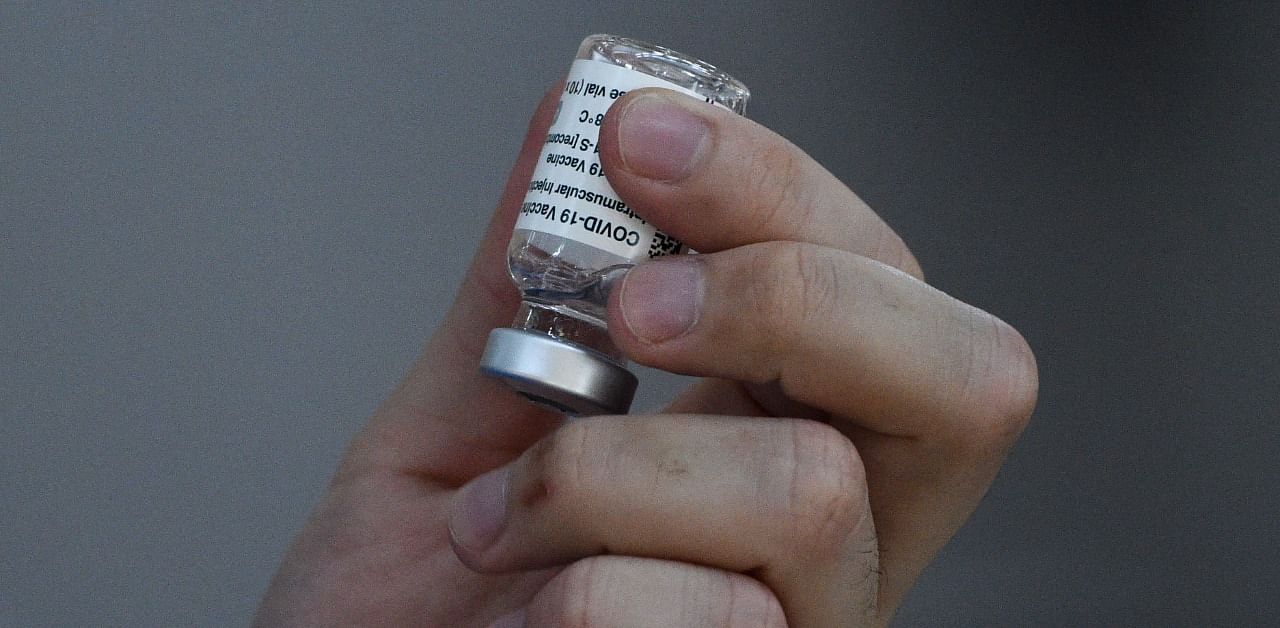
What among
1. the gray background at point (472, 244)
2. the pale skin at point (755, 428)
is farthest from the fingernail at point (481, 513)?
the gray background at point (472, 244)

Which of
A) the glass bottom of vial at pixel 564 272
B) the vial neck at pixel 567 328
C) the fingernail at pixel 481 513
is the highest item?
the glass bottom of vial at pixel 564 272

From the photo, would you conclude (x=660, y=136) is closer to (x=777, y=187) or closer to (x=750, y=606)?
(x=777, y=187)

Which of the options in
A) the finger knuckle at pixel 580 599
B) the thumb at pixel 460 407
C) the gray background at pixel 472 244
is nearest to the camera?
the finger knuckle at pixel 580 599

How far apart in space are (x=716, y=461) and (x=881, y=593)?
241 millimetres

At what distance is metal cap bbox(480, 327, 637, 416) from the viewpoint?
72 cm

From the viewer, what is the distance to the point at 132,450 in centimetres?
164

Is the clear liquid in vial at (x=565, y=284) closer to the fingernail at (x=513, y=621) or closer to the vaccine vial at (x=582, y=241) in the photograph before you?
the vaccine vial at (x=582, y=241)

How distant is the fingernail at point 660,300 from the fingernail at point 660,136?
0.06m

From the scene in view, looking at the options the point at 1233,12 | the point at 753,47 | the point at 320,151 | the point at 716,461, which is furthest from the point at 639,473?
the point at 1233,12

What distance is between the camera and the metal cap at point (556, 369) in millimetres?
716

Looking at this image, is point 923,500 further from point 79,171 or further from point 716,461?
point 79,171

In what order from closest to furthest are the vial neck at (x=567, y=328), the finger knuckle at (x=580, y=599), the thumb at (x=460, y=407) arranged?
the finger knuckle at (x=580, y=599)
the vial neck at (x=567, y=328)
the thumb at (x=460, y=407)

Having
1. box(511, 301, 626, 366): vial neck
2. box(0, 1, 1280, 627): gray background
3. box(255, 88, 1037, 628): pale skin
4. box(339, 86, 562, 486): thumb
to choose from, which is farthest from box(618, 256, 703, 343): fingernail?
box(0, 1, 1280, 627): gray background

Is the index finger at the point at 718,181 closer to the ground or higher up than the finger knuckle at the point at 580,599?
higher up
